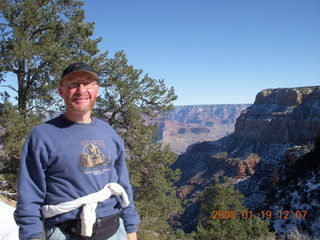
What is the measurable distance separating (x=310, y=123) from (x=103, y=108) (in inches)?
3650

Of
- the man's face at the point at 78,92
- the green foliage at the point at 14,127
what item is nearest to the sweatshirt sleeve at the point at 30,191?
the man's face at the point at 78,92

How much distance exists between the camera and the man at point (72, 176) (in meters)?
2.15

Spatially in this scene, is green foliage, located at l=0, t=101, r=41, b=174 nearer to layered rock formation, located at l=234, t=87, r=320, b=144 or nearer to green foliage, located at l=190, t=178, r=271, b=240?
green foliage, located at l=190, t=178, r=271, b=240

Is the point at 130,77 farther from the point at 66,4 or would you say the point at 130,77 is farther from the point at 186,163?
the point at 186,163

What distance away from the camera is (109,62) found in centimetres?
1102

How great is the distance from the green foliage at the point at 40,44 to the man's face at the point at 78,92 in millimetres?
6899

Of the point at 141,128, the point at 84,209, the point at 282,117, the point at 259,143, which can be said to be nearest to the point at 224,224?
the point at 141,128

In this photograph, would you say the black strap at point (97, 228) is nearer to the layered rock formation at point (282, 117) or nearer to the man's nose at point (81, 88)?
Answer: the man's nose at point (81, 88)

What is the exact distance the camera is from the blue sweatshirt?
2.12m

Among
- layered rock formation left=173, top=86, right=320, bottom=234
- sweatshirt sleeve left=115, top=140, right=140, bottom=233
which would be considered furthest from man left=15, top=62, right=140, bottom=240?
layered rock formation left=173, top=86, right=320, bottom=234

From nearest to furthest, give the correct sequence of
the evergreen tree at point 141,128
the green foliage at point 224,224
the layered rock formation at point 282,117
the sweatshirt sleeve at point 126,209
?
the sweatshirt sleeve at point 126,209 < the evergreen tree at point 141,128 < the green foliage at point 224,224 < the layered rock formation at point 282,117

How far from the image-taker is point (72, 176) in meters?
2.26

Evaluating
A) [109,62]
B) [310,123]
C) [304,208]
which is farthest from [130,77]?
[310,123]

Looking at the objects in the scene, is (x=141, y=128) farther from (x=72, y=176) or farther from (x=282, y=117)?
(x=282, y=117)
